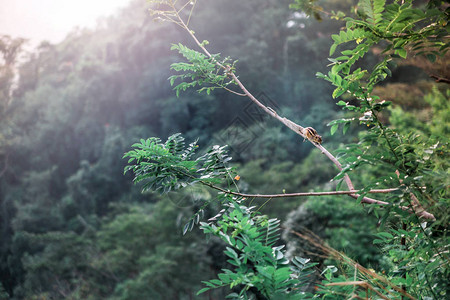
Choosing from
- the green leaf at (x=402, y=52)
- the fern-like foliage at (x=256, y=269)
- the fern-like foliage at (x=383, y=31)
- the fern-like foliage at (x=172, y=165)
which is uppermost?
the fern-like foliage at (x=383, y=31)

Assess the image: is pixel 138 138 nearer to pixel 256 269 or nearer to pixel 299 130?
pixel 299 130

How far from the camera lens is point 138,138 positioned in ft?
27.8

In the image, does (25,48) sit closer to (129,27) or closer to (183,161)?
(129,27)

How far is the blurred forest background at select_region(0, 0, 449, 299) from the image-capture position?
533 centimetres

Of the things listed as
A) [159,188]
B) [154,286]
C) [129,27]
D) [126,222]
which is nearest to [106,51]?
[129,27]

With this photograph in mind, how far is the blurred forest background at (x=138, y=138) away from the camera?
17.5ft

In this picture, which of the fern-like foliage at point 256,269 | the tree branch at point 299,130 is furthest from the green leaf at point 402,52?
the fern-like foliage at point 256,269

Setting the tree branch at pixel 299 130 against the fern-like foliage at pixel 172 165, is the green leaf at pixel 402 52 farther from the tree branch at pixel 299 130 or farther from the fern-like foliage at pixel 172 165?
the fern-like foliage at pixel 172 165

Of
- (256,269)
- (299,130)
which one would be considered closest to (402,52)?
(299,130)

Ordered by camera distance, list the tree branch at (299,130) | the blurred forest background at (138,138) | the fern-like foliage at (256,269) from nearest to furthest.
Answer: the fern-like foliage at (256,269)
the tree branch at (299,130)
the blurred forest background at (138,138)

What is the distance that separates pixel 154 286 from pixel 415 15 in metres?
5.11

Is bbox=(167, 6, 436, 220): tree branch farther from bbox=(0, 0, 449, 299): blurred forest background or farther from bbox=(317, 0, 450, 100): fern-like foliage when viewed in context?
bbox=(0, 0, 449, 299): blurred forest background

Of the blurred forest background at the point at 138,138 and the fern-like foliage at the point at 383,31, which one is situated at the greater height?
the fern-like foliage at the point at 383,31

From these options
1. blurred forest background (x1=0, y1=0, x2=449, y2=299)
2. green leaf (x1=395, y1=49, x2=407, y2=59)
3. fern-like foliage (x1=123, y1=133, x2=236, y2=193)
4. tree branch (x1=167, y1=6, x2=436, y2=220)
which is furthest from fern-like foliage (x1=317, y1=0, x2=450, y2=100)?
blurred forest background (x1=0, y1=0, x2=449, y2=299)
